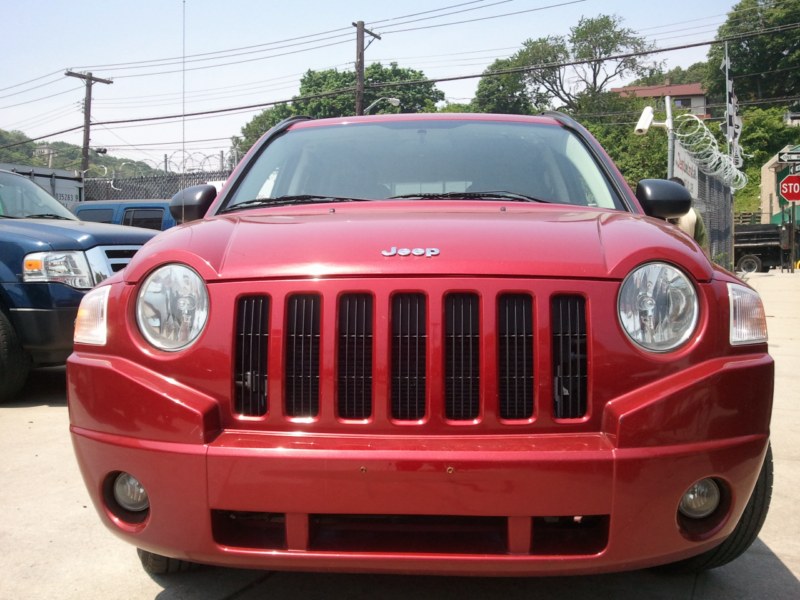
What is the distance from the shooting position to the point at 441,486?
1.88 metres

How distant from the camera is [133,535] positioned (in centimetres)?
212

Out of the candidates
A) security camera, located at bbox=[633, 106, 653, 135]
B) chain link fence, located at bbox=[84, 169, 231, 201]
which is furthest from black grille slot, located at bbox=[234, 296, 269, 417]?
chain link fence, located at bbox=[84, 169, 231, 201]

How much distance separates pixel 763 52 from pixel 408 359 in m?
83.1

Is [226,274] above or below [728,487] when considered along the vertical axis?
above

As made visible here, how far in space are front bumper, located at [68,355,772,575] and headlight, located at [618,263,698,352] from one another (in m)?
0.12

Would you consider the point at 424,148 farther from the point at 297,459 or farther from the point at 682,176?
the point at 682,176

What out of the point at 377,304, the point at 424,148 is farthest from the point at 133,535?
the point at 424,148

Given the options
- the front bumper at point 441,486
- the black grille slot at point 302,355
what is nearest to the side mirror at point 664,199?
the front bumper at point 441,486

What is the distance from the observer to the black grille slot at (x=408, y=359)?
2.03m

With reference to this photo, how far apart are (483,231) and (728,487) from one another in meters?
0.94

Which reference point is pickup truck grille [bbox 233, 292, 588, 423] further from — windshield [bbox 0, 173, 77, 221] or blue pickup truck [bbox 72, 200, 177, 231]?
blue pickup truck [bbox 72, 200, 177, 231]

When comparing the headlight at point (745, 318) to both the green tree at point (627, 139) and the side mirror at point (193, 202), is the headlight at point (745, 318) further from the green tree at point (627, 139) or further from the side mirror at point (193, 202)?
the green tree at point (627, 139)

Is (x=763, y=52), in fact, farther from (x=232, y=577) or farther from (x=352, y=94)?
(x=232, y=577)

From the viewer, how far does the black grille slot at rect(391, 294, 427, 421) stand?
2.03 metres
